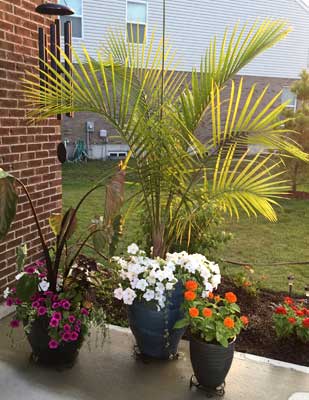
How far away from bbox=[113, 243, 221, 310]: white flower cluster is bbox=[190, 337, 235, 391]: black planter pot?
32 centimetres

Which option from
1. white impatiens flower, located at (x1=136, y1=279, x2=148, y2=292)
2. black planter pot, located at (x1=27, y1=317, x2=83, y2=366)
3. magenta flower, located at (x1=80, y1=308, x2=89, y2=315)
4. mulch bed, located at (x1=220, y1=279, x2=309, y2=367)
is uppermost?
white impatiens flower, located at (x1=136, y1=279, x2=148, y2=292)

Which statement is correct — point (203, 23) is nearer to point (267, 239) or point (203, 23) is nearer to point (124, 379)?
point (267, 239)

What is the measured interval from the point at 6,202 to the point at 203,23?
44.9 ft

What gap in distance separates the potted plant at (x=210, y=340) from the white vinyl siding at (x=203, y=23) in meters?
10.3

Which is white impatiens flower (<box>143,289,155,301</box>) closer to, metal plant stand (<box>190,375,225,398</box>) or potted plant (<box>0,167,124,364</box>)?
potted plant (<box>0,167,124,364</box>)

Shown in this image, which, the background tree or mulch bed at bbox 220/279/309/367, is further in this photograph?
the background tree

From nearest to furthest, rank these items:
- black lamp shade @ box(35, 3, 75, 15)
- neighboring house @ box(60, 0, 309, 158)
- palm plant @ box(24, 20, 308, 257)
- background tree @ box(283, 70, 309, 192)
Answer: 1. palm plant @ box(24, 20, 308, 257)
2. black lamp shade @ box(35, 3, 75, 15)
3. background tree @ box(283, 70, 309, 192)
4. neighboring house @ box(60, 0, 309, 158)

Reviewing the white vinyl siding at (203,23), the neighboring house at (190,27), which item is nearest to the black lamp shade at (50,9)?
the neighboring house at (190,27)

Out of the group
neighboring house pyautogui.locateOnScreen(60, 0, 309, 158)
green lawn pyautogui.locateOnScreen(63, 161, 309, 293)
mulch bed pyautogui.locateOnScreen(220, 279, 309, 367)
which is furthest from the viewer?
neighboring house pyautogui.locateOnScreen(60, 0, 309, 158)

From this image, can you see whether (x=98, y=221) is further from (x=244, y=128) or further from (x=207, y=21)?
(x=207, y=21)

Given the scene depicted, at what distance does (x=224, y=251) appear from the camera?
202 inches

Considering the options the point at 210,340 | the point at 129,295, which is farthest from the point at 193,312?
the point at 129,295

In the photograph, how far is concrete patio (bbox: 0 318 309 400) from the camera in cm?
232

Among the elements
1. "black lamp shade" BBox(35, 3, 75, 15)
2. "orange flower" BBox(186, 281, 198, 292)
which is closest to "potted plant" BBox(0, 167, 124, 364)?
"orange flower" BBox(186, 281, 198, 292)
